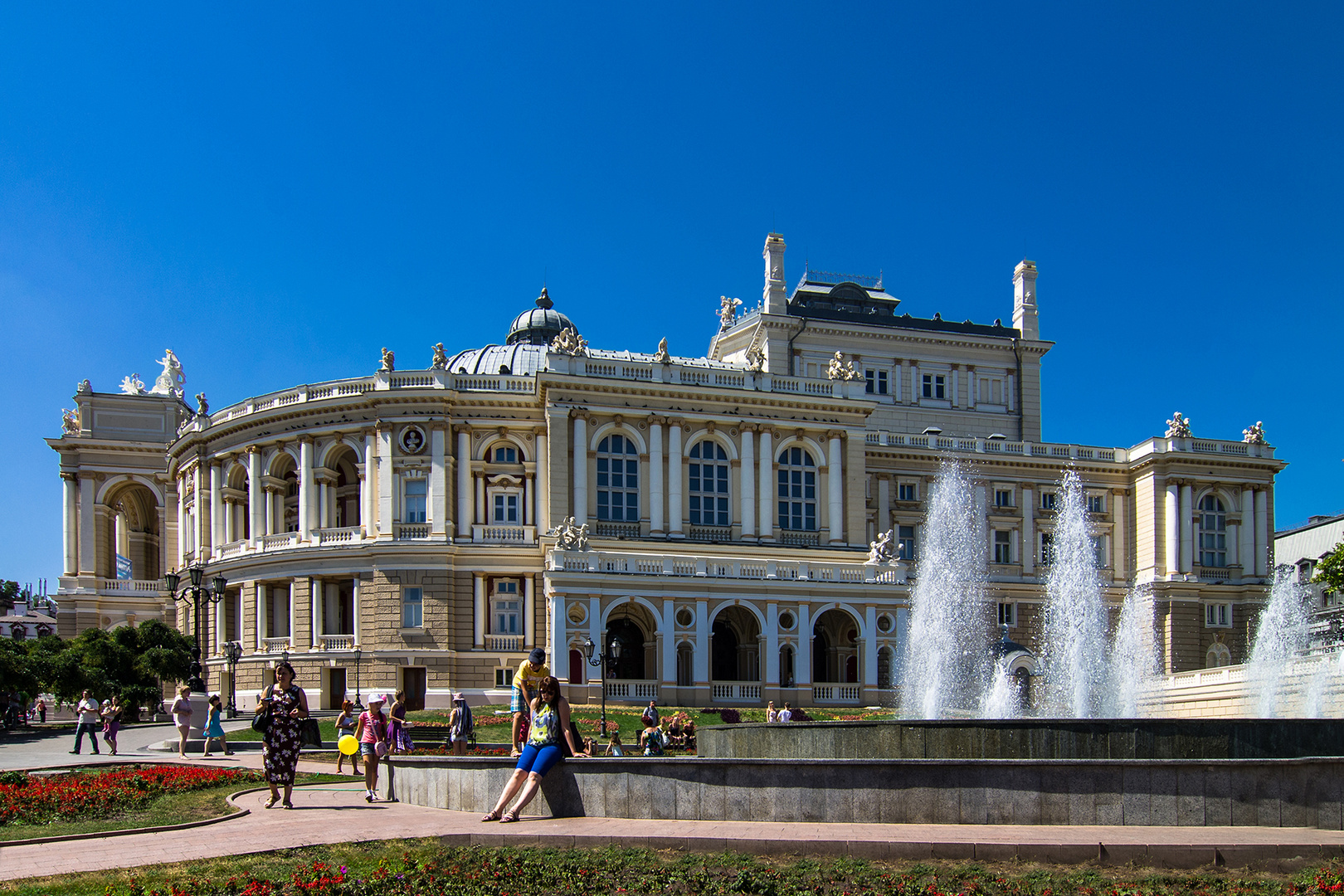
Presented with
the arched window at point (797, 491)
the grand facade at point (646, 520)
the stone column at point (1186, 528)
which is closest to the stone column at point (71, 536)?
the grand facade at point (646, 520)

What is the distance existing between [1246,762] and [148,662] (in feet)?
147

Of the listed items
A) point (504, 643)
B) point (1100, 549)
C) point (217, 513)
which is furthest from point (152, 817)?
point (1100, 549)

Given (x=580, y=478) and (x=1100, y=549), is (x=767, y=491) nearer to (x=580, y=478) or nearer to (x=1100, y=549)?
(x=580, y=478)

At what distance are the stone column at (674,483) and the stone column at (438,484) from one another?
35.5 ft

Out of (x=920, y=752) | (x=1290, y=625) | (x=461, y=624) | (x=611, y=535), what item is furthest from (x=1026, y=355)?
(x=920, y=752)

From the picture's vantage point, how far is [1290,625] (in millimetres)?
68312

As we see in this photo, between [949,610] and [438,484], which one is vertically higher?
[438,484]

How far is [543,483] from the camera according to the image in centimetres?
5975

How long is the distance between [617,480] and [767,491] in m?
7.52

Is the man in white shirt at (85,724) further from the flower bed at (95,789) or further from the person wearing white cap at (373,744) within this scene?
the person wearing white cap at (373,744)

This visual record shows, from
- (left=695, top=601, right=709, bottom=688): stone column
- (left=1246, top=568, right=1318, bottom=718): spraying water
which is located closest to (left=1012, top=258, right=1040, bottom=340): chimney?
(left=1246, top=568, right=1318, bottom=718): spraying water

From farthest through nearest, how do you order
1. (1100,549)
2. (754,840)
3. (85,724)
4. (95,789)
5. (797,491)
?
(1100,549)
(797,491)
(85,724)
(95,789)
(754,840)

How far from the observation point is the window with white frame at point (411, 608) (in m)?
57.2

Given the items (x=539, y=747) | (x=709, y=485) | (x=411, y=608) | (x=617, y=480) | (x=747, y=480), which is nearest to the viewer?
(x=539, y=747)
